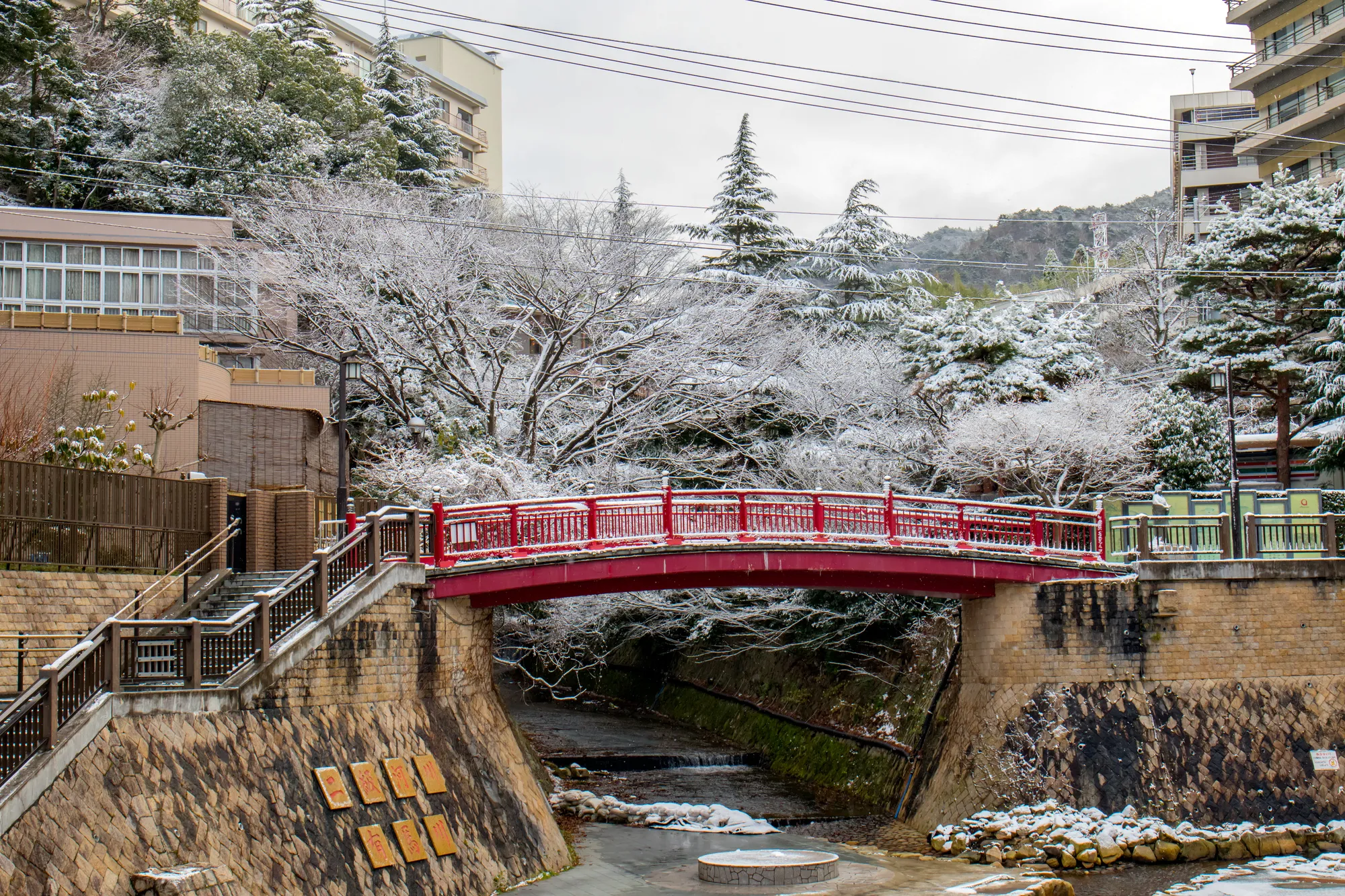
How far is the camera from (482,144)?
71625mm

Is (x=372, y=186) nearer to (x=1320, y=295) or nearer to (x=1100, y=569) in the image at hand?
(x=1100, y=569)

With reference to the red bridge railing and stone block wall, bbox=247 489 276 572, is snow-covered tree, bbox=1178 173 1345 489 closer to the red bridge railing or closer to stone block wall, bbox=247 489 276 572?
the red bridge railing

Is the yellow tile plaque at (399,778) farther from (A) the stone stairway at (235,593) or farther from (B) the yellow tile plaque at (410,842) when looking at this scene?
(A) the stone stairway at (235,593)

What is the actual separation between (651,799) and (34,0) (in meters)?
33.2

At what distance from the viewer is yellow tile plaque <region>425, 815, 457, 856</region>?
17172 millimetres

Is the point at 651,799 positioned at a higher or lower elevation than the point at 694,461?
lower

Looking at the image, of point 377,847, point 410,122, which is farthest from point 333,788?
point 410,122

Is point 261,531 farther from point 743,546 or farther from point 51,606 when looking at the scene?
point 743,546

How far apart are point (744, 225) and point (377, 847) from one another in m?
29.8

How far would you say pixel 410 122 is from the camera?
50.1 metres

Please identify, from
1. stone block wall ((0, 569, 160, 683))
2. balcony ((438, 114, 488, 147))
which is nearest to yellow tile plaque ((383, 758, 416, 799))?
stone block wall ((0, 569, 160, 683))

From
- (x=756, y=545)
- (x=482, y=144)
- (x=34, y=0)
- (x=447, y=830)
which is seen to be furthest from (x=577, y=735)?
(x=482, y=144)

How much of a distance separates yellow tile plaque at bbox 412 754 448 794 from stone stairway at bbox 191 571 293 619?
364cm

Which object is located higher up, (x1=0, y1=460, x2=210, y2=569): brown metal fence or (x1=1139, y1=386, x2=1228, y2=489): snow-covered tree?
(x1=1139, y1=386, x2=1228, y2=489): snow-covered tree
